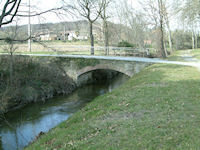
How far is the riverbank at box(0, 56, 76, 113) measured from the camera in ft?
50.0

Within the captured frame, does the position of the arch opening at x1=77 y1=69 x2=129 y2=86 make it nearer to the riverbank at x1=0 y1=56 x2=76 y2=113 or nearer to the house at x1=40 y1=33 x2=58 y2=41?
the riverbank at x1=0 y1=56 x2=76 y2=113

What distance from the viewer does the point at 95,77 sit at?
87.7 ft

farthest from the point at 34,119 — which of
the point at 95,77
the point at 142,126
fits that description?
the point at 95,77

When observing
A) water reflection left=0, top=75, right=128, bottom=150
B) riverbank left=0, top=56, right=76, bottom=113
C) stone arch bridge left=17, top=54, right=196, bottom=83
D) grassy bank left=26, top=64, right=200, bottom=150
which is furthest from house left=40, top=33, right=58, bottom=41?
stone arch bridge left=17, top=54, right=196, bottom=83

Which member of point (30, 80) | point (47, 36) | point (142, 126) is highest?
point (47, 36)

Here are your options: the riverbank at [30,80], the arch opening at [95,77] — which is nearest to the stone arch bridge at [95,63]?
the riverbank at [30,80]

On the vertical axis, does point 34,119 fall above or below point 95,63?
below

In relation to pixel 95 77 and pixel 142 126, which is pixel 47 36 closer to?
pixel 142 126

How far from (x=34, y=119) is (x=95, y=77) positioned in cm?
1490

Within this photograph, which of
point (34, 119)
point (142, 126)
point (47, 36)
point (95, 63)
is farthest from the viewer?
point (95, 63)

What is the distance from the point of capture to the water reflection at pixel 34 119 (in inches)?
376

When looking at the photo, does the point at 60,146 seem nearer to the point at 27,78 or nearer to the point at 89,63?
the point at 27,78

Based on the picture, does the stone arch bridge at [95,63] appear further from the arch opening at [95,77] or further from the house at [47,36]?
the house at [47,36]

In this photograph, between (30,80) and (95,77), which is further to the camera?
(95,77)
